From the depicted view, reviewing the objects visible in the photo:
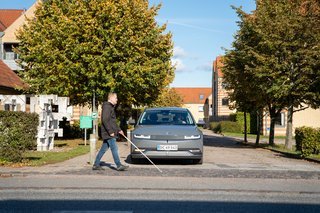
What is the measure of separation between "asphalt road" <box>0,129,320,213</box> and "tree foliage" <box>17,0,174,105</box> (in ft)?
44.1

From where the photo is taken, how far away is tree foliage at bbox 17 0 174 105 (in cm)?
2372

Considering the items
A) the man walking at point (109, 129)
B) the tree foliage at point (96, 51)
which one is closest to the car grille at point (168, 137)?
the man walking at point (109, 129)

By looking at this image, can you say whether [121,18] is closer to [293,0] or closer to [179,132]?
[293,0]

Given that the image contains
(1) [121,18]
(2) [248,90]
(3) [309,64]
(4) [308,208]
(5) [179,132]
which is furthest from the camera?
(1) [121,18]

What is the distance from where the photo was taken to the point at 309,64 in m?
18.4

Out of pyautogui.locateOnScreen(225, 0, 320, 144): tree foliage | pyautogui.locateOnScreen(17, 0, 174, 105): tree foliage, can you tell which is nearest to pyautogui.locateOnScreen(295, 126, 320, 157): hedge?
pyautogui.locateOnScreen(225, 0, 320, 144): tree foliage

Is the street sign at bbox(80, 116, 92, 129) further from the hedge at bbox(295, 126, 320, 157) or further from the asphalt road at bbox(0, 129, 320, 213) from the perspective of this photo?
the hedge at bbox(295, 126, 320, 157)

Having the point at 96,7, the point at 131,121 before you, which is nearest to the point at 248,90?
the point at 96,7

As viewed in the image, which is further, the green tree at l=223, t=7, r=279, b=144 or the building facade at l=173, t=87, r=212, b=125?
the building facade at l=173, t=87, r=212, b=125

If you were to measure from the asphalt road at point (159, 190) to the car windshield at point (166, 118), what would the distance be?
2.22 m

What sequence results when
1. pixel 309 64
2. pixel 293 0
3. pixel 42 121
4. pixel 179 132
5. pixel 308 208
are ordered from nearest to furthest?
pixel 308 208, pixel 179 132, pixel 42 121, pixel 309 64, pixel 293 0

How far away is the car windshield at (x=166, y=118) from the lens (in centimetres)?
1273

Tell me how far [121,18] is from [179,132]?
1412cm

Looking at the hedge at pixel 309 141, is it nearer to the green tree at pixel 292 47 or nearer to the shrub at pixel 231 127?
the green tree at pixel 292 47
